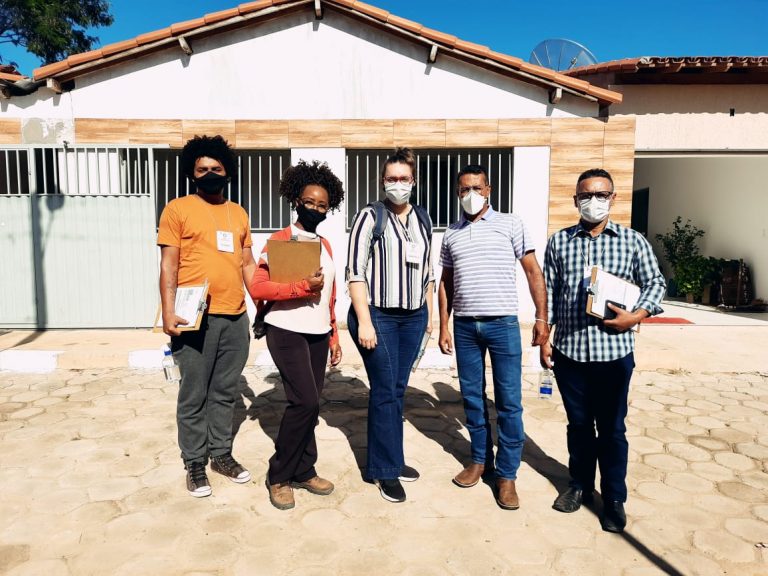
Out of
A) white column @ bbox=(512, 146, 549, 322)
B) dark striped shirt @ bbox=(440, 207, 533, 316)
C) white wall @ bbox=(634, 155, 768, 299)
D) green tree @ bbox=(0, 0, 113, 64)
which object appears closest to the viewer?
dark striped shirt @ bbox=(440, 207, 533, 316)

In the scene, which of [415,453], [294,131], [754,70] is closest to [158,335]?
[294,131]

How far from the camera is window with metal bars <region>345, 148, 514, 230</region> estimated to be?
7.41m

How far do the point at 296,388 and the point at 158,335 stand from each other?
15.0ft

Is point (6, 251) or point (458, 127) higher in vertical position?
point (458, 127)

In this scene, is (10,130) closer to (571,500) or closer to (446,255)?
(446,255)

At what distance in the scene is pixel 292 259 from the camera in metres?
2.69

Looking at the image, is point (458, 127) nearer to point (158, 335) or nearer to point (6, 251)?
point (158, 335)

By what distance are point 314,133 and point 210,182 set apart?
4467 millimetres

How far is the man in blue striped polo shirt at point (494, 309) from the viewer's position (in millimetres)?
2824

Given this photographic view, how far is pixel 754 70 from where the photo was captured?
7.35m

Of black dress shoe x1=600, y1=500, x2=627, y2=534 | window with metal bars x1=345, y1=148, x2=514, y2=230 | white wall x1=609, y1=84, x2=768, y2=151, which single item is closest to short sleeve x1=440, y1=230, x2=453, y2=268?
black dress shoe x1=600, y1=500, x2=627, y2=534

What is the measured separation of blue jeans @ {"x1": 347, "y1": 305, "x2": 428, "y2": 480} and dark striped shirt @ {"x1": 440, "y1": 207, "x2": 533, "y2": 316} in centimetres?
26

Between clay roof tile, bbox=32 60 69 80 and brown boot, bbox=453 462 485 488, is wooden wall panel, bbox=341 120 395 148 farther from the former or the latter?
brown boot, bbox=453 462 485 488

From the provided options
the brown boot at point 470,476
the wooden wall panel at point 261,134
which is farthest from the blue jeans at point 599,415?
the wooden wall panel at point 261,134
